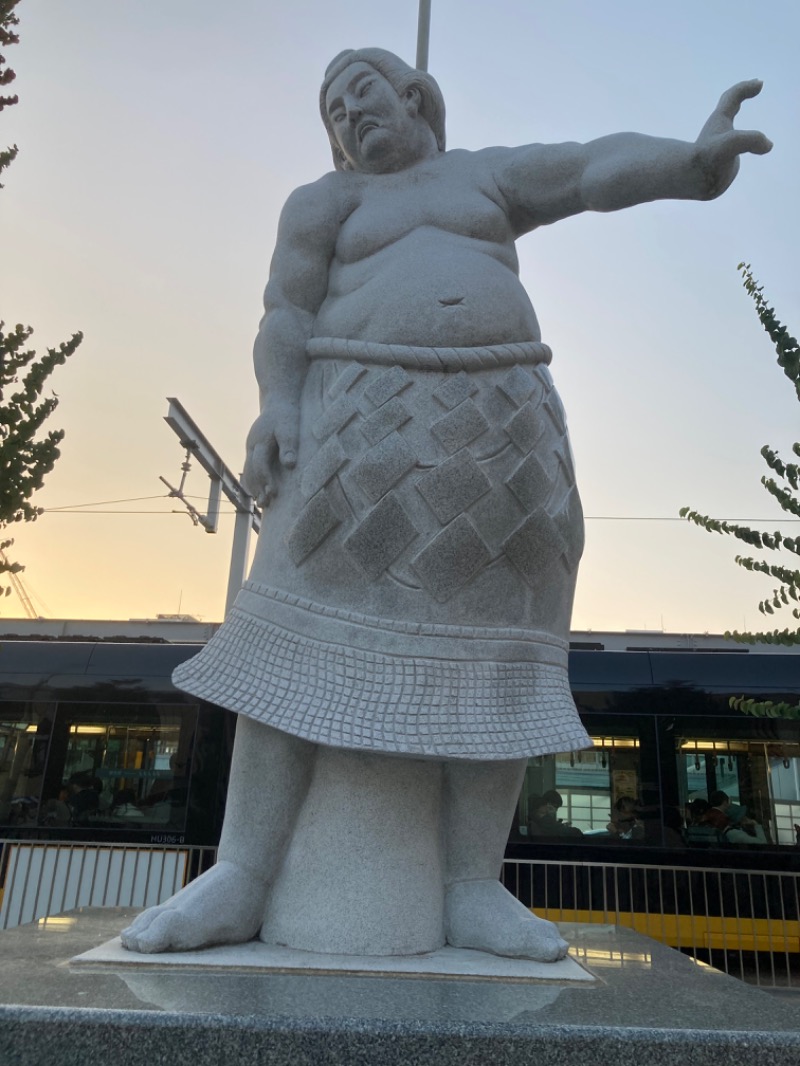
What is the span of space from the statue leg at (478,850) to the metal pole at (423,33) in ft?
9.63

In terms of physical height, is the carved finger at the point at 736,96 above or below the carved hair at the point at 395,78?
below

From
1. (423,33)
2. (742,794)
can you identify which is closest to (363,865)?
(423,33)

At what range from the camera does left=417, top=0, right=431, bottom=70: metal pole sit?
389cm

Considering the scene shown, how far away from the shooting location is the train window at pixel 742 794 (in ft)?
25.7

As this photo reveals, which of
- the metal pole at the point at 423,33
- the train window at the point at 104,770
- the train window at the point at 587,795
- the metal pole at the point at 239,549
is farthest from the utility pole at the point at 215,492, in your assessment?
the metal pole at the point at 423,33

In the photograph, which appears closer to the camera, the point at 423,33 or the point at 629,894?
the point at 423,33

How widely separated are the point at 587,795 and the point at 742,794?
1341mm

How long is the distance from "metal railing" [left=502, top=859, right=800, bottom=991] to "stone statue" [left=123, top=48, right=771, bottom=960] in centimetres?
523

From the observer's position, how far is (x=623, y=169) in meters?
2.91

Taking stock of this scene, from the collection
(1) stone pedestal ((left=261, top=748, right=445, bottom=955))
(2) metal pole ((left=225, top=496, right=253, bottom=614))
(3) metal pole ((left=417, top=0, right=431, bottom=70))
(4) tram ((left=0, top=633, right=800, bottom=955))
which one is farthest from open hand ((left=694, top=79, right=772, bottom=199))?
(2) metal pole ((left=225, top=496, right=253, bottom=614))

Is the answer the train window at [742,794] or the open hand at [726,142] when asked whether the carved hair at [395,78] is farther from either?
the train window at [742,794]

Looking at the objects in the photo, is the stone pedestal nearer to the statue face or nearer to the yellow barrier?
the statue face

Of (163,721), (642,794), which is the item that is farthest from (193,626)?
(642,794)

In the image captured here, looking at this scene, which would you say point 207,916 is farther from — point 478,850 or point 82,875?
point 82,875
